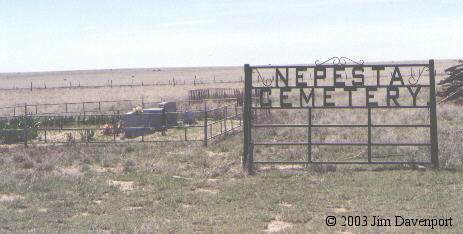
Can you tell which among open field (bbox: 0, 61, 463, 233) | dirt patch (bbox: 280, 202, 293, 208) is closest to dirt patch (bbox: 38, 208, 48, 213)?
open field (bbox: 0, 61, 463, 233)

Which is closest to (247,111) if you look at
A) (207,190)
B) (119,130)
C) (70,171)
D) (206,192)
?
(207,190)

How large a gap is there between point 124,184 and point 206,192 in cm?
184

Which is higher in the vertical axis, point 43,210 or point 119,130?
point 119,130

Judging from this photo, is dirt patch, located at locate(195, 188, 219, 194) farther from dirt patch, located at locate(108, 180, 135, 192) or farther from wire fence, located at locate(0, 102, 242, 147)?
wire fence, located at locate(0, 102, 242, 147)

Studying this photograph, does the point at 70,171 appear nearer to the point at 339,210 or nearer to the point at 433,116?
the point at 339,210

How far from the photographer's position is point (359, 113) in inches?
926

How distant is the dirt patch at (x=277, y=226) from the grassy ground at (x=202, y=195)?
1cm

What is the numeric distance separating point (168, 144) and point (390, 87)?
6854mm

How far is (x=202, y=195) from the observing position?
938 cm

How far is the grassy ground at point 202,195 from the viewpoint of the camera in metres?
7.59

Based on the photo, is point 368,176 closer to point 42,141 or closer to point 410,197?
point 410,197

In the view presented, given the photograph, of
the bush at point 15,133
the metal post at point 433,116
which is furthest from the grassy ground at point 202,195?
the bush at point 15,133

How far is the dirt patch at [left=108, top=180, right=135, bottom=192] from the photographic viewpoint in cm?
1032

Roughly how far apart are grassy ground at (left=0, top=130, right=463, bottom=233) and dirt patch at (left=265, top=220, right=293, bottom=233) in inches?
0.5
